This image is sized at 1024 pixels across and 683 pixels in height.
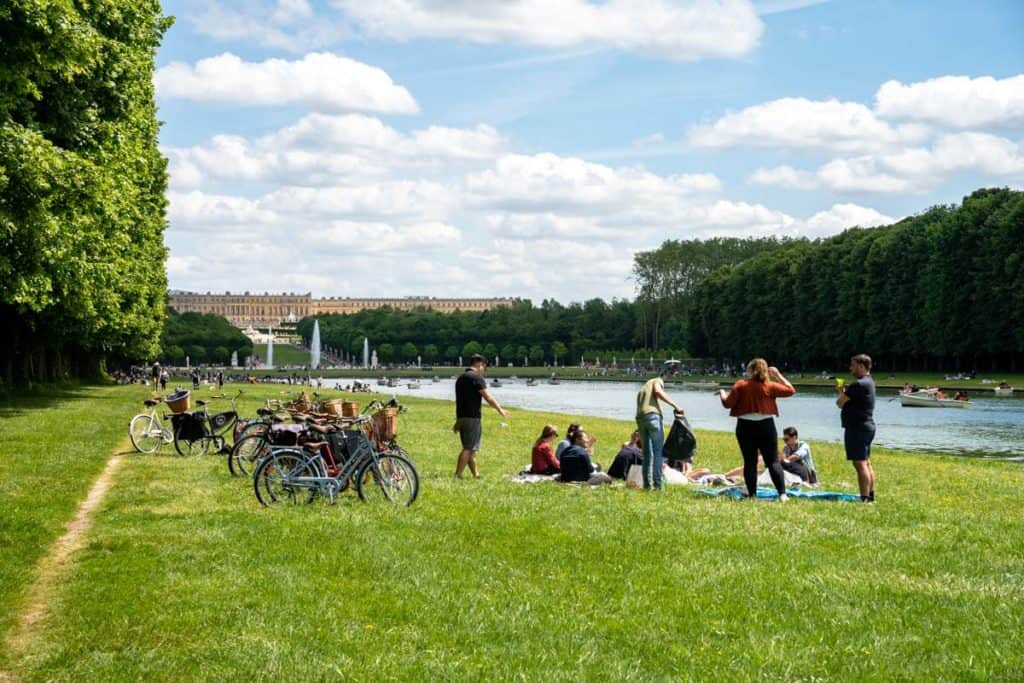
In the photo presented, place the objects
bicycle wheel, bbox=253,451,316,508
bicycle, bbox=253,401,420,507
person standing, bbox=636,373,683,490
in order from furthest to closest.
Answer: person standing, bbox=636,373,683,490 → bicycle wheel, bbox=253,451,316,508 → bicycle, bbox=253,401,420,507

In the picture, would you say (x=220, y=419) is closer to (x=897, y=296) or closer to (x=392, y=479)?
(x=392, y=479)

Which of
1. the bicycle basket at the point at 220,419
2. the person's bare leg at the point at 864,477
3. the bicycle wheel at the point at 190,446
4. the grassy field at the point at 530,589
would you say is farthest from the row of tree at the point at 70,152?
the person's bare leg at the point at 864,477

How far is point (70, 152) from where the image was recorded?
91.4 ft

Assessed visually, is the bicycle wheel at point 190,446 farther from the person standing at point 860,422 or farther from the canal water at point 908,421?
the canal water at point 908,421

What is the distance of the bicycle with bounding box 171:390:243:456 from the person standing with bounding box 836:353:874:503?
1258 centimetres

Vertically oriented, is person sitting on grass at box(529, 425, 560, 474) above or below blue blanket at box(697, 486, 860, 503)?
above

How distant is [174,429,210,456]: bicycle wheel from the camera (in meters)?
24.1

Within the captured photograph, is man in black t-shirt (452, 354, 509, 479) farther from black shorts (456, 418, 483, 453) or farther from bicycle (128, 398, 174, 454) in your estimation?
bicycle (128, 398, 174, 454)

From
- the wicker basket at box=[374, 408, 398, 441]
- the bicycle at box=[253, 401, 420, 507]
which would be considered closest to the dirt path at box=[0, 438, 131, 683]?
the bicycle at box=[253, 401, 420, 507]

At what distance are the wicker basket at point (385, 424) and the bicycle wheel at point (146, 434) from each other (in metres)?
9.24

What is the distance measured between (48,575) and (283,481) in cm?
435

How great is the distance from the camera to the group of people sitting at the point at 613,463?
19438mm

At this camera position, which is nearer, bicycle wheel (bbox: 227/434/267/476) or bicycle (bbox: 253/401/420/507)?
bicycle (bbox: 253/401/420/507)

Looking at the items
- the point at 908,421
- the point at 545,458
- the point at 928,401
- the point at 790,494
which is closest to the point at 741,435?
the point at 790,494
